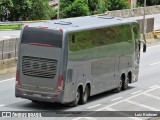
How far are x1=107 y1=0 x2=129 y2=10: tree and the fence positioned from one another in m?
61.8

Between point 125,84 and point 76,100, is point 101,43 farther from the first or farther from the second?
point 125,84

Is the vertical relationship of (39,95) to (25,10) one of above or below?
above

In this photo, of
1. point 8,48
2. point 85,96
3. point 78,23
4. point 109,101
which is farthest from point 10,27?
point 85,96

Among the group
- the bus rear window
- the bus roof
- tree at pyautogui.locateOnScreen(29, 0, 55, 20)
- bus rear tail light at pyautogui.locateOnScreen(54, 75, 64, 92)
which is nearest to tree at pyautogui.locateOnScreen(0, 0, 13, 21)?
tree at pyautogui.locateOnScreen(29, 0, 55, 20)

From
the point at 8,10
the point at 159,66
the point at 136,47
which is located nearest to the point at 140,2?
the point at 8,10

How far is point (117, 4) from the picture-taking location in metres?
96.8

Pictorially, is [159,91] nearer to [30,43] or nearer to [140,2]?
[30,43]

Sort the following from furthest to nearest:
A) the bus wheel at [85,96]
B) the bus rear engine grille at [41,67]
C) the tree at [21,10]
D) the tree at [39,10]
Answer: the tree at [39,10], the tree at [21,10], the bus wheel at [85,96], the bus rear engine grille at [41,67]

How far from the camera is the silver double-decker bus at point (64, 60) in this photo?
23344 millimetres

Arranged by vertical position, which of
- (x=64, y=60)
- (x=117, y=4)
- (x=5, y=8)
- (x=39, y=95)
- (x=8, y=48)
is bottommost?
(x=117, y=4)

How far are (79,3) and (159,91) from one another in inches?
2171

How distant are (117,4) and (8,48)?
208 ft

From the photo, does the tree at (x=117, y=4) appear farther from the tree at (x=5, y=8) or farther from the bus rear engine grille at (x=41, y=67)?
the bus rear engine grille at (x=41, y=67)

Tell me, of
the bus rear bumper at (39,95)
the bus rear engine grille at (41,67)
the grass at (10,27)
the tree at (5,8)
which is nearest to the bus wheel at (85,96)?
the bus rear bumper at (39,95)
